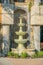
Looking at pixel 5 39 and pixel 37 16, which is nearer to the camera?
pixel 37 16

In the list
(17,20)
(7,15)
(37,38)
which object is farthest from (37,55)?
(17,20)

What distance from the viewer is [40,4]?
89.5 ft

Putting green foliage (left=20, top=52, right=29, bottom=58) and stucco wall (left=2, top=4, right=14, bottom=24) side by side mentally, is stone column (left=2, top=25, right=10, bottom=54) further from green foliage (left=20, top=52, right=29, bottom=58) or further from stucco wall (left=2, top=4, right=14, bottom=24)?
green foliage (left=20, top=52, right=29, bottom=58)

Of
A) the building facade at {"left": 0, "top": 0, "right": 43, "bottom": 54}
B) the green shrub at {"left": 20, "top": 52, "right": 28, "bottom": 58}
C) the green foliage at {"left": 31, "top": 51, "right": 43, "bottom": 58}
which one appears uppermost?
the building facade at {"left": 0, "top": 0, "right": 43, "bottom": 54}

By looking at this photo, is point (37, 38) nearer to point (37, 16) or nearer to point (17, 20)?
point (37, 16)

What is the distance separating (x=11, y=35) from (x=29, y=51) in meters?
3.65

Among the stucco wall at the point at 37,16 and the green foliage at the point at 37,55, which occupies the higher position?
the stucco wall at the point at 37,16

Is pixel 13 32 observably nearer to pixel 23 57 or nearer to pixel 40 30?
pixel 40 30

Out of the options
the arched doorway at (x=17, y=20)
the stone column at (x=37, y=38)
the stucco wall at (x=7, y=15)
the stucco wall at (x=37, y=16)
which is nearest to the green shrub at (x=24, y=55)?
the stone column at (x=37, y=38)

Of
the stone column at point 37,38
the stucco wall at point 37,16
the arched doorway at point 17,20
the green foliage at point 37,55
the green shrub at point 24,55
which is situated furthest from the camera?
the arched doorway at point 17,20

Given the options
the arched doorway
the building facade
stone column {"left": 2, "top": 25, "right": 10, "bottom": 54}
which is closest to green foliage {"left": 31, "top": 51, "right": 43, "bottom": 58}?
the building facade

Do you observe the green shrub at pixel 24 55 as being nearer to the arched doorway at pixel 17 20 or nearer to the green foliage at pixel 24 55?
the green foliage at pixel 24 55

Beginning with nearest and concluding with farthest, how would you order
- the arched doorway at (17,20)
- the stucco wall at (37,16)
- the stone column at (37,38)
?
the stucco wall at (37,16) < the stone column at (37,38) < the arched doorway at (17,20)

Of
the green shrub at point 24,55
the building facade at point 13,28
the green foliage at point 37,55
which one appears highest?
the building facade at point 13,28
